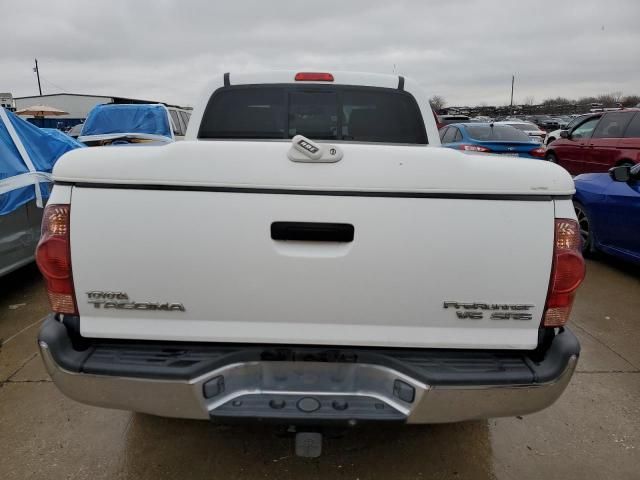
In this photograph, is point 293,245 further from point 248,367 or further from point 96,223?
point 96,223

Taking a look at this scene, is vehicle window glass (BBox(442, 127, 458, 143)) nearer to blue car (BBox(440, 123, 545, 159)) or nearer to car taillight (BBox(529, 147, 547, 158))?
blue car (BBox(440, 123, 545, 159))

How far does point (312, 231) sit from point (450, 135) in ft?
35.4

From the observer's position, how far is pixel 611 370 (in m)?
3.45

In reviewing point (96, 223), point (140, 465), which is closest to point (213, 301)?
point (96, 223)

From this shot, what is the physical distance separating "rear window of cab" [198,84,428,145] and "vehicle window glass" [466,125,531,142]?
7.49 m

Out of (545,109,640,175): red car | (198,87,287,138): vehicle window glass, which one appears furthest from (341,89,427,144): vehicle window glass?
(545,109,640,175): red car

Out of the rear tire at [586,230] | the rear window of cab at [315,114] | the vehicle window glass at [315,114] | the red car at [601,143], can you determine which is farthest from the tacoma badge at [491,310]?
the red car at [601,143]

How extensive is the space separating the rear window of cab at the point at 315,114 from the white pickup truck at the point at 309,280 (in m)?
1.69

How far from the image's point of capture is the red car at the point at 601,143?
27.3 ft

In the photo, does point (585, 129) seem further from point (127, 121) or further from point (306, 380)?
point (306, 380)

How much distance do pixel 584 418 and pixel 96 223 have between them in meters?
2.89

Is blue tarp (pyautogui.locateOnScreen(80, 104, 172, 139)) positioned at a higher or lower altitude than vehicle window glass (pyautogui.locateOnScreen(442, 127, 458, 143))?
higher

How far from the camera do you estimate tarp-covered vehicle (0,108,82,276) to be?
14.5 ft

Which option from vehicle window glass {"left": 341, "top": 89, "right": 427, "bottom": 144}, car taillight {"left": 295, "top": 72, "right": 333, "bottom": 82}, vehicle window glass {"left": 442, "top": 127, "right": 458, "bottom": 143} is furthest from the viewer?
vehicle window glass {"left": 442, "top": 127, "right": 458, "bottom": 143}
